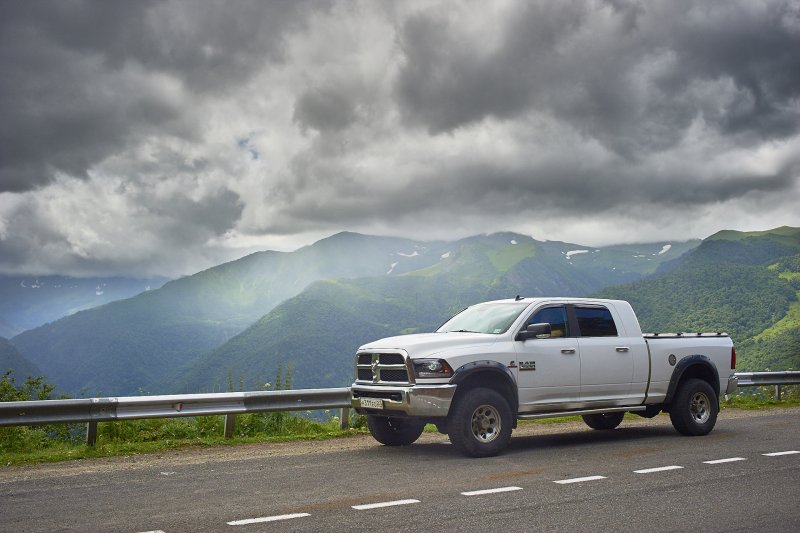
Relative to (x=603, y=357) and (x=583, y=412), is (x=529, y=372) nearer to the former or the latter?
(x=583, y=412)

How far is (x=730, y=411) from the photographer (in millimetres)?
17109

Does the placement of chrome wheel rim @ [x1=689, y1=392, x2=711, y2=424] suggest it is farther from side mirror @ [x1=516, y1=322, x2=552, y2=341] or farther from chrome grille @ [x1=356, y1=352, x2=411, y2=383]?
chrome grille @ [x1=356, y1=352, x2=411, y2=383]

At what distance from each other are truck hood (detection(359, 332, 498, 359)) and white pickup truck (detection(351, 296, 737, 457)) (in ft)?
0.04

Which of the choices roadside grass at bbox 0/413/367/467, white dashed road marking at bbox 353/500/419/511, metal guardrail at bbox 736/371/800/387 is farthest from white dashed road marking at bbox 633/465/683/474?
metal guardrail at bbox 736/371/800/387

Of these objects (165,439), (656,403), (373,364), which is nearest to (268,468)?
(373,364)

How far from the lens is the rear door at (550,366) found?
983 centimetres

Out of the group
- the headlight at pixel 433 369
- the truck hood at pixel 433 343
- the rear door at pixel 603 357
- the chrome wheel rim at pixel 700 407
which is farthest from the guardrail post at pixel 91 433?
the chrome wheel rim at pixel 700 407

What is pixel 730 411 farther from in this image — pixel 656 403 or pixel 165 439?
pixel 165 439

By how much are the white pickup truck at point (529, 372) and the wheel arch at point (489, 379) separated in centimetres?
1

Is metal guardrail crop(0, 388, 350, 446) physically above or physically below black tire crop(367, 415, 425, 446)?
above

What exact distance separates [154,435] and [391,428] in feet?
13.1

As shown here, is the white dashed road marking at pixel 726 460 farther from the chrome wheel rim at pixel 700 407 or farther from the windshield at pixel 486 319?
the windshield at pixel 486 319

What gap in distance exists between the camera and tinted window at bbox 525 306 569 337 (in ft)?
34.1

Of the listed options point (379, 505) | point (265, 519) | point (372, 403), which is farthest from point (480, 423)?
point (265, 519)
